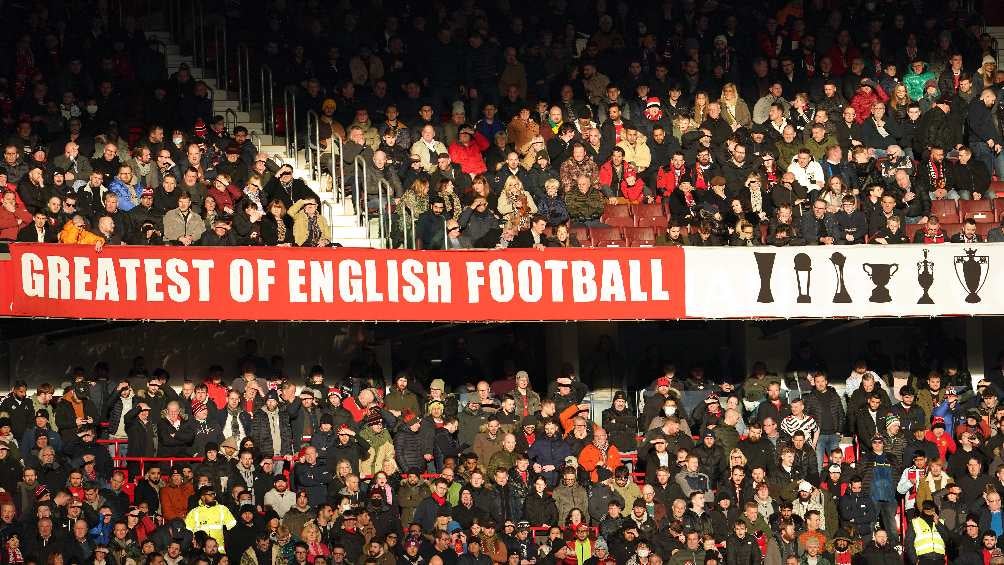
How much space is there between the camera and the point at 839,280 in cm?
2961

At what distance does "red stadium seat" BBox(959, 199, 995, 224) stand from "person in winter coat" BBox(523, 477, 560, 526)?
679 cm

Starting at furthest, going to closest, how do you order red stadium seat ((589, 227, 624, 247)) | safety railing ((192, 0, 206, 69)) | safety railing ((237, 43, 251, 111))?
safety railing ((192, 0, 206, 69)) < safety railing ((237, 43, 251, 111)) < red stadium seat ((589, 227, 624, 247))

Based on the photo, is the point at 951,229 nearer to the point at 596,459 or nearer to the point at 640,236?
the point at 640,236

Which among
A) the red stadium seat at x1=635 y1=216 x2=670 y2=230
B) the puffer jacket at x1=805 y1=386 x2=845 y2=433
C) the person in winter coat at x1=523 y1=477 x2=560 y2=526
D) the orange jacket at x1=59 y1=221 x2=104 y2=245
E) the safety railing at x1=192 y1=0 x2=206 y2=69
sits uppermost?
the safety railing at x1=192 y1=0 x2=206 y2=69

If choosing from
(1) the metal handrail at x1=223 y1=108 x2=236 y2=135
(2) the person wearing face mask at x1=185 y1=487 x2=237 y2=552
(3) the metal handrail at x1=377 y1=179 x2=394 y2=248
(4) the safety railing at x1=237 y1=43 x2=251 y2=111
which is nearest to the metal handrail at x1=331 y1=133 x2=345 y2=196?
(3) the metal handrail at x1=377 y1=179 x2=394 y2=248

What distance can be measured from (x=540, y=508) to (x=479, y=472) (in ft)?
2.43

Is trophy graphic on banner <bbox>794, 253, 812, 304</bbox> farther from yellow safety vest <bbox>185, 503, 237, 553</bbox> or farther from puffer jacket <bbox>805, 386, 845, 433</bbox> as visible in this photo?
yellow safety vest <bbox>185, 503, 237, 553</bbox>

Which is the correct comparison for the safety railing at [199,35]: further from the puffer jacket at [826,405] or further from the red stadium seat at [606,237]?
the puffer jacket at [826,405]

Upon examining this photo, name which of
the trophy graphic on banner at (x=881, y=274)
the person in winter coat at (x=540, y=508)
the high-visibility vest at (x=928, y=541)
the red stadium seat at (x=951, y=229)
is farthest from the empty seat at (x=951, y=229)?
the person in winter coat at (x=540, y=508)

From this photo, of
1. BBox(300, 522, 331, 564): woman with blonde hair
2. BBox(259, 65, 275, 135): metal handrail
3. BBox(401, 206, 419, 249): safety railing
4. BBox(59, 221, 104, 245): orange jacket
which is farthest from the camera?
BBox(259, 65, 275, 135): metal handrail

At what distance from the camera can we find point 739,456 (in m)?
28.5

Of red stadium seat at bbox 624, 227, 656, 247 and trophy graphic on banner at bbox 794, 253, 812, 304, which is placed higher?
red stadium seat at bbox 624, 227, 656, 247

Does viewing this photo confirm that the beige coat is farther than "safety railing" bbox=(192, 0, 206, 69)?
No

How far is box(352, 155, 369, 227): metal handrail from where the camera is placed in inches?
1204
